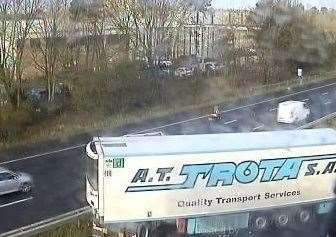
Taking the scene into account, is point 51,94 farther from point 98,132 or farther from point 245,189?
point 245,189

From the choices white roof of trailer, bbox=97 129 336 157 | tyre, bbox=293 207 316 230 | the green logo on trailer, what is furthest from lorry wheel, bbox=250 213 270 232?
the green logo on trailer

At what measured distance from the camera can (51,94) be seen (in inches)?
608

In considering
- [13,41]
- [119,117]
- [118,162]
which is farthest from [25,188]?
[13,41]

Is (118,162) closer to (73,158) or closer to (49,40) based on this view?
(73,158)

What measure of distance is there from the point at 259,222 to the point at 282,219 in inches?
16.7

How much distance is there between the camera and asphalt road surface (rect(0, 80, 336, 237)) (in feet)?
27.3

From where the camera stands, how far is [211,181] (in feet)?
22.5

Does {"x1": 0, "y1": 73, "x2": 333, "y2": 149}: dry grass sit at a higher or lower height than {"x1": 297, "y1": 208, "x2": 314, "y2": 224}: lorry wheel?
higher

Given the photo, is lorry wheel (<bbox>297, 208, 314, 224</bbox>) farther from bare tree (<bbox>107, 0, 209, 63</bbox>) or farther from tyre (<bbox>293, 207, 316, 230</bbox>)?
bare tree (<bbox>107, 0, 209, 63</bbox>)

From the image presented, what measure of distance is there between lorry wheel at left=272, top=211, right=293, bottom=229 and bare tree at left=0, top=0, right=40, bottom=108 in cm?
905

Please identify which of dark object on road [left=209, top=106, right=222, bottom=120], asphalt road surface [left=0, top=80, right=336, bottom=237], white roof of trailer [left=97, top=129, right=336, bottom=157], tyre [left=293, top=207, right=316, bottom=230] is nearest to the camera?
white roof of trailer [left=97, top=129, right=336, bottom=157]

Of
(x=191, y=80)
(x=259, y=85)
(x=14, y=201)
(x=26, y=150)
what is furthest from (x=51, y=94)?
(x=259, y=85)

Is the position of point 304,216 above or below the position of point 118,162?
below

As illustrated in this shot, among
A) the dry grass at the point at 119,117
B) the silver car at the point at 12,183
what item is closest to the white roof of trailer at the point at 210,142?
the silver car at the point at 12,183
